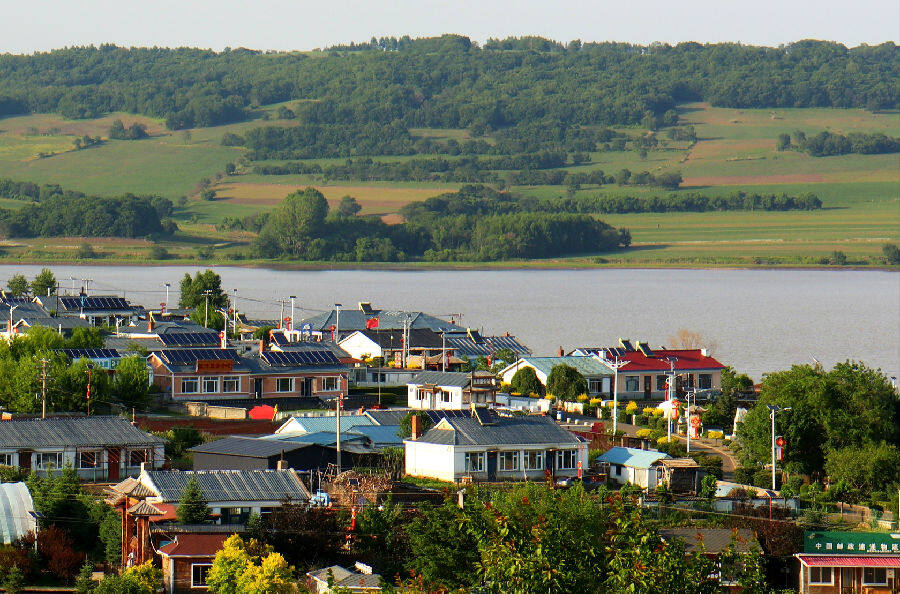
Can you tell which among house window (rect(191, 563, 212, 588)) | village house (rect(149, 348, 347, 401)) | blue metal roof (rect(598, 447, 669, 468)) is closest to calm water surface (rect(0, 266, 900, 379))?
village house (rect(149, 348, 347, 401))

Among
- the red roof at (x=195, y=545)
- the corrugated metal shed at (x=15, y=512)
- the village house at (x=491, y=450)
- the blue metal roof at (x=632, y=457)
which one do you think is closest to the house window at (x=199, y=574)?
the red roof at (x=195, y=545)

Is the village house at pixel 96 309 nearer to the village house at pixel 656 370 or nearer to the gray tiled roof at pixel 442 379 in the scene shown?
the village house at pixel 656 370

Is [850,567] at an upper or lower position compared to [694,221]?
lower

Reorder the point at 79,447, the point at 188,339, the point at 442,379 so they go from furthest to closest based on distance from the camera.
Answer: the point at 188,339, the point at 442,379, the point at 79,447

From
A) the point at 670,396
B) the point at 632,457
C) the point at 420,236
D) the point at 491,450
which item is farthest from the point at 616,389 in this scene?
the point at 420,236

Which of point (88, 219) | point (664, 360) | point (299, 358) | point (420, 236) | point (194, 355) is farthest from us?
point (420, 236)

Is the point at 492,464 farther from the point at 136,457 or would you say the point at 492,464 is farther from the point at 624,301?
the point at 624,301
